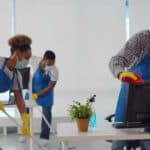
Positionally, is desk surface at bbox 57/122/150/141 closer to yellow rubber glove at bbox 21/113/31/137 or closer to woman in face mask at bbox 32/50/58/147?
yellow rubber glove at bbox 21/113/31/137

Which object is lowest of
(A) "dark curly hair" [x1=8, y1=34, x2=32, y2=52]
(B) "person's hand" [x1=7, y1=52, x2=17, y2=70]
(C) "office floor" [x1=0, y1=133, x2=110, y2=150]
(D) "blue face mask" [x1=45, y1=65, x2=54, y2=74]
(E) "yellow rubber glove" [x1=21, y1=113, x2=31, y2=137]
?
(C) "office floor" [x1=0, y1=133, x2=110, y2=150]

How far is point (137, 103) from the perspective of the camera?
5.74ft

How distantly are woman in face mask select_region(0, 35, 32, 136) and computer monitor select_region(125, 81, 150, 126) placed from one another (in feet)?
3.69

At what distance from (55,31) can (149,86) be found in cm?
376

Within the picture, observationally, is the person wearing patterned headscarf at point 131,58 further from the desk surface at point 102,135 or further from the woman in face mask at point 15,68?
the woman in face mask at point 15,68

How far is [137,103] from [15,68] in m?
1.29

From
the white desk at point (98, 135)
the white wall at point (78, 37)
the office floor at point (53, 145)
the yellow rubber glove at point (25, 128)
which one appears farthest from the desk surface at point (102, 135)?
the white wall at point (78, 37)

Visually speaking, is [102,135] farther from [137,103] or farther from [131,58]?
[131,58]

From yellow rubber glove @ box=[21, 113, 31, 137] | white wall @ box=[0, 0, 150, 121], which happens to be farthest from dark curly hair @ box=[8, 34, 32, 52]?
white wall @ box=[0, 0, 150, 121]

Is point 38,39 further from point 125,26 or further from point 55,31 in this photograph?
point 125,26

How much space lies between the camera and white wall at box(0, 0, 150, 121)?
17.7ft

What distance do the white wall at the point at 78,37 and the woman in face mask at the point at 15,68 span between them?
102 inches

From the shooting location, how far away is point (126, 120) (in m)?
1.76

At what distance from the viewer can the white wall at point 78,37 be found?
213 inches
